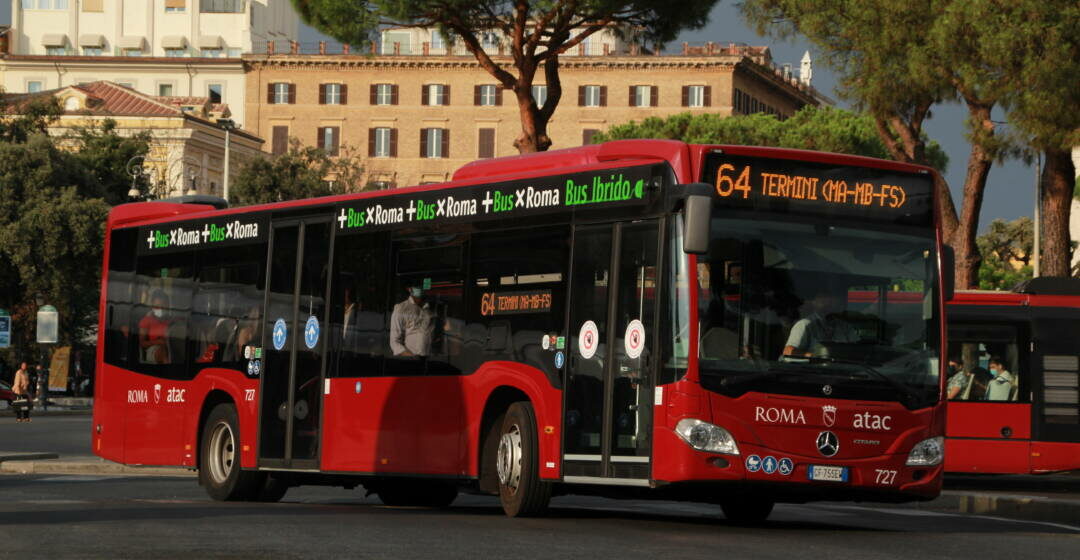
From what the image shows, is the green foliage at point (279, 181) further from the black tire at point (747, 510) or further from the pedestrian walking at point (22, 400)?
the black tire at point (747, 510)

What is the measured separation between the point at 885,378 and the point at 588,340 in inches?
84.7

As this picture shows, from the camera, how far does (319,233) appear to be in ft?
60.4

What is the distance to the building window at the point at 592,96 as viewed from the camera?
10712 cm

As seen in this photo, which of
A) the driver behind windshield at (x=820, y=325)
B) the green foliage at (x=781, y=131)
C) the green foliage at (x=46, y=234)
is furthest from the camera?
the green foliage at (x=781, y=131)

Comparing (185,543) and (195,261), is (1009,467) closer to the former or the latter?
(195,261)

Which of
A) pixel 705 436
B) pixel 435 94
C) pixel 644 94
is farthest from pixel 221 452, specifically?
pixel 435 94

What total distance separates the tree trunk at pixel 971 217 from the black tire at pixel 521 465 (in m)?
18.6

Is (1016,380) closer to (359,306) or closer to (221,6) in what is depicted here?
(359,306)

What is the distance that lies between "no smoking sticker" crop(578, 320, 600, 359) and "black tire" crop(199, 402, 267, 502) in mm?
5470

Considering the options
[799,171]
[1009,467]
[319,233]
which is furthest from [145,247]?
[1009,467]

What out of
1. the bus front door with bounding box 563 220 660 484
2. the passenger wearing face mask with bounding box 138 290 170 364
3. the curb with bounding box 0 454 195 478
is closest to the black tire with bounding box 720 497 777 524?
the bus front door with bounding box 563 220 660 484

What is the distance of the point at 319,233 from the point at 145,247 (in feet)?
12.2

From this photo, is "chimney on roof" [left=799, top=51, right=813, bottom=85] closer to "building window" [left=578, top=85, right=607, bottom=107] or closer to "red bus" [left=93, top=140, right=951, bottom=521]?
"building window" [left=578, top=85, right=607, bottom=107]

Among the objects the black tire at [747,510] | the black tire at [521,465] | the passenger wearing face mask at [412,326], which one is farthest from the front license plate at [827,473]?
the passenger wearing face mask at [412,326]
